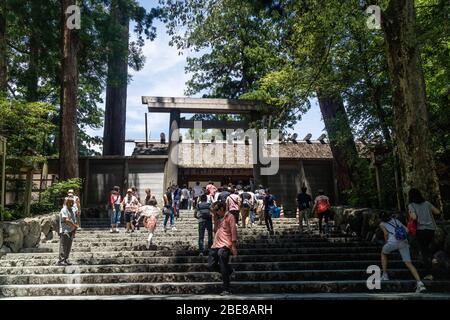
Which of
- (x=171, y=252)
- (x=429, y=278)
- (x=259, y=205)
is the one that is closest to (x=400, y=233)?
(x=429, y=278)

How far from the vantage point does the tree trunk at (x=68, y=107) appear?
1484 centimetres

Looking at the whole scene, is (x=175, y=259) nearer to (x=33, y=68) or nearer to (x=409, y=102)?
(x=409, y=102)

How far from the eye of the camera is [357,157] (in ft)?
48.6

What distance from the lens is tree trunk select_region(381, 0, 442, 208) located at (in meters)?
8.88

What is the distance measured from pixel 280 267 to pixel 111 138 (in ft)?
49.3

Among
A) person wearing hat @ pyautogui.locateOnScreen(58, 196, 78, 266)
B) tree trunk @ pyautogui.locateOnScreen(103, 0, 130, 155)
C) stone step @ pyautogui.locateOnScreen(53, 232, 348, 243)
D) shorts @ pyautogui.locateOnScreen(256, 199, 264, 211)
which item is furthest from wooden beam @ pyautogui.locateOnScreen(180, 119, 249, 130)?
person wearing hat @ pyautogui.locateOnScreen(58, 196, 78, 266)

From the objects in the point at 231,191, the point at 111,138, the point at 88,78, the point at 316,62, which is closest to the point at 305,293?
the point at 231,191

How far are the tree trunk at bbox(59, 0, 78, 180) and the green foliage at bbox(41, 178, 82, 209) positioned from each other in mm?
664

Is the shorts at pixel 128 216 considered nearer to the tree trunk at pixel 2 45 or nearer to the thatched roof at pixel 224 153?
the tree trunk at pixel 2 45

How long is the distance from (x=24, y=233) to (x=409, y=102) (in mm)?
9105

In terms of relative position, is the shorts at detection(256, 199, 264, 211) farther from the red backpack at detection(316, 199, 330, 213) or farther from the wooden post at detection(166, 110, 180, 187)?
→ the wooden post at detection(166, 110, 180, 187)

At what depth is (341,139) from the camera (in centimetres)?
1392

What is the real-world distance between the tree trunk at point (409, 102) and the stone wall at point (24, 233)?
339 inches
